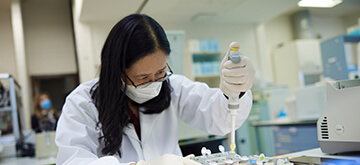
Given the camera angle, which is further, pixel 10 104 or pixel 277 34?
pixel 277 34

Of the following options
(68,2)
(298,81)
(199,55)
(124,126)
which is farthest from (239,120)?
(68,2)

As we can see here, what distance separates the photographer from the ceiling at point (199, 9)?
70.6 inches

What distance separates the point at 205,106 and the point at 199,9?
1.20 metres

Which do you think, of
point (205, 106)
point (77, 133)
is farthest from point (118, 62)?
point (205, 106)

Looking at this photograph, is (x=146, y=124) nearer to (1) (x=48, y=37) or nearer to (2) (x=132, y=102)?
(2) (x=132, y=102)

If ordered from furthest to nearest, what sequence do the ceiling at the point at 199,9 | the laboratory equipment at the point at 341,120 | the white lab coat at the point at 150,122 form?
the ceiling at the point at 199,9, the white lab coat at the point at 150,122, the laboratory equipment at the point at 341,120

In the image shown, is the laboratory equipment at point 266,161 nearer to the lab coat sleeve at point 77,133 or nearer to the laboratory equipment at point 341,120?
the laboratory equipment at point 341,120

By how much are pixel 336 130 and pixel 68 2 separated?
204 inches

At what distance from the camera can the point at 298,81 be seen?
4969 millimetres

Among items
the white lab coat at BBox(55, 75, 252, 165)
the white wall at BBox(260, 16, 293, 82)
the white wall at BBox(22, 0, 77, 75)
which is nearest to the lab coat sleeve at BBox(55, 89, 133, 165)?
the white lab coat at BBox(55, 75, 252, 165)

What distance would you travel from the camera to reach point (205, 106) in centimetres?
111

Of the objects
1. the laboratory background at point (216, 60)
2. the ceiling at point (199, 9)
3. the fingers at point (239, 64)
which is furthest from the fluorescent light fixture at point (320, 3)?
the fingers at point (239, 64)

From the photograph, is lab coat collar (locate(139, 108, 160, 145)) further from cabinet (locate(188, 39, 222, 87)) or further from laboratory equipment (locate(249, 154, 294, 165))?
cabinet (locate(188, 39, 222, 87))

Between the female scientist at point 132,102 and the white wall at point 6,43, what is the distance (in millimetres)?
4132
